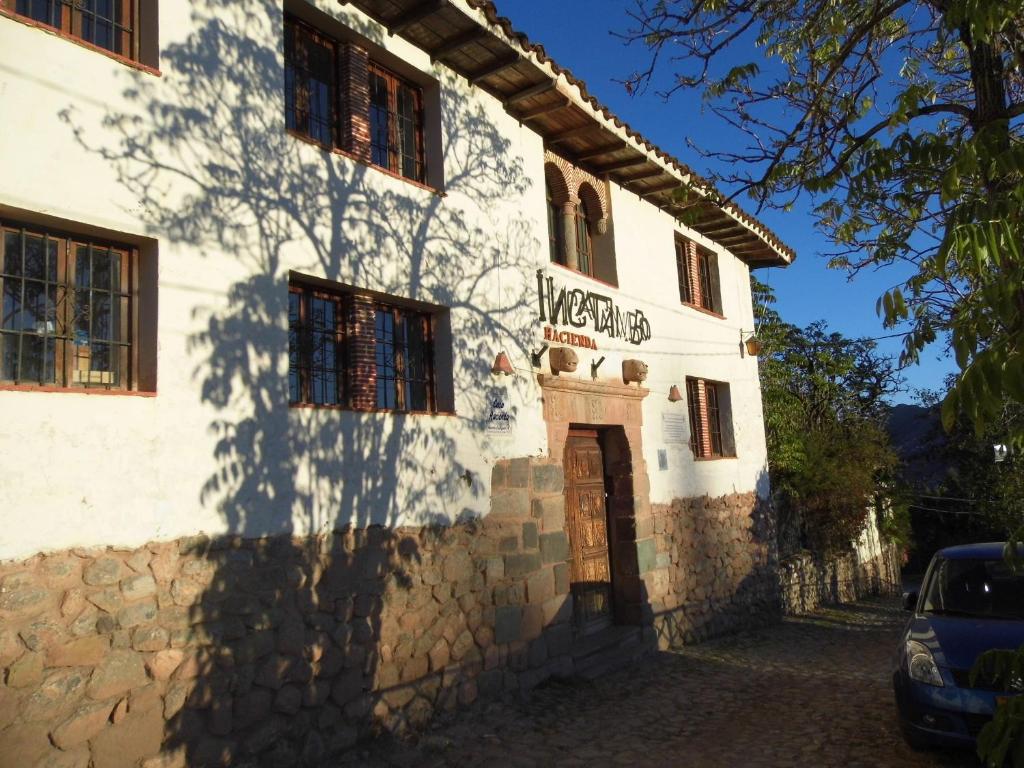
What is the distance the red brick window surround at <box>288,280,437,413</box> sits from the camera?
6.25 metres

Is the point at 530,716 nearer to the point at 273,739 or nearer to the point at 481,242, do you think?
the point at 273,739

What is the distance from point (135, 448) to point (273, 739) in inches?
83.5

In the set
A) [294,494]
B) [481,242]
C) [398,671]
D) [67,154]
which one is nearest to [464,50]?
[481,242]

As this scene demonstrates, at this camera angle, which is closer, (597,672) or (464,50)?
(464,50)

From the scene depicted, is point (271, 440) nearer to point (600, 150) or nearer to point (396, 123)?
point (396, 123)

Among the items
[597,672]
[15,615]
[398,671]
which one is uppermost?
[15,615]

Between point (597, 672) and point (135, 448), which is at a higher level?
point (135, 448)

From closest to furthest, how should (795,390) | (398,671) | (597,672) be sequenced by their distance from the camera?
1. (398,671)
2. (597,672)
3. (795,390)

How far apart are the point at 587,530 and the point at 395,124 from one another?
5.06 metres

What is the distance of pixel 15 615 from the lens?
4.15 metres

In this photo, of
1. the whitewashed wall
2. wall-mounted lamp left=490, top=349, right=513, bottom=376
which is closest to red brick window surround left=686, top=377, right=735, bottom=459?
the whitewashed wall

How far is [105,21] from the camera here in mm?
5207

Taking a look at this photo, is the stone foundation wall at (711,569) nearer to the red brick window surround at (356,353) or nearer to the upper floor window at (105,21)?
the red brick window surround at (356,353)

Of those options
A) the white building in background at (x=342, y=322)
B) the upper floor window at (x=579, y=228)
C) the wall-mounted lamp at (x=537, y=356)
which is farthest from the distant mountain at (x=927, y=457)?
the wall-mounted lamp at (x=537, y=356)
